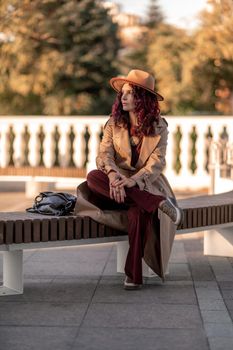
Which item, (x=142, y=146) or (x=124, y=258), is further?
(x=124, y=258)

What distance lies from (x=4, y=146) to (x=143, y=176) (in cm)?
946

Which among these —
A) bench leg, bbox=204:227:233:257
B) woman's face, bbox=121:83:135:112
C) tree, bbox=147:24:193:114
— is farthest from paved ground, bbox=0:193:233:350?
tree, bbox=147:24:193:114

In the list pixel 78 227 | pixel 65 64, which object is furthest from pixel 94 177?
pixel 65 64

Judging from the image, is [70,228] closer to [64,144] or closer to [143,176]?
[143,176]

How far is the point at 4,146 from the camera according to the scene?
15.9 meters

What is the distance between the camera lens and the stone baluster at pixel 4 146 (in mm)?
15891

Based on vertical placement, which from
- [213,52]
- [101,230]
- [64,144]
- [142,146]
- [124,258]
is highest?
[213,52]

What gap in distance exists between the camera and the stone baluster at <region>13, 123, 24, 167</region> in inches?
618

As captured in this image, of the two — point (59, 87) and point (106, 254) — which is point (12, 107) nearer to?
point (59, 87)

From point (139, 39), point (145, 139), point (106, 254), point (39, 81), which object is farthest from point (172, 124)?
point (139, 39)

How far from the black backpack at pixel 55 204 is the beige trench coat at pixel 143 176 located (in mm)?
89

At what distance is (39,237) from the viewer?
6211mm

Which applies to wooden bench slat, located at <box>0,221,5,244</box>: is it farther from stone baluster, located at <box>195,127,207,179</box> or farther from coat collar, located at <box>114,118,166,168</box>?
stone baluster, located at <box>195,127,207,179</box>

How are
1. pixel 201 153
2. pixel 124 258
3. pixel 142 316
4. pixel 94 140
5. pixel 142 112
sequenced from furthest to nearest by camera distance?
1. pixel 94 140
2. pixel 201 153
3. pixel 124 258
4. pixel 142 112
5. pixel 142 316
